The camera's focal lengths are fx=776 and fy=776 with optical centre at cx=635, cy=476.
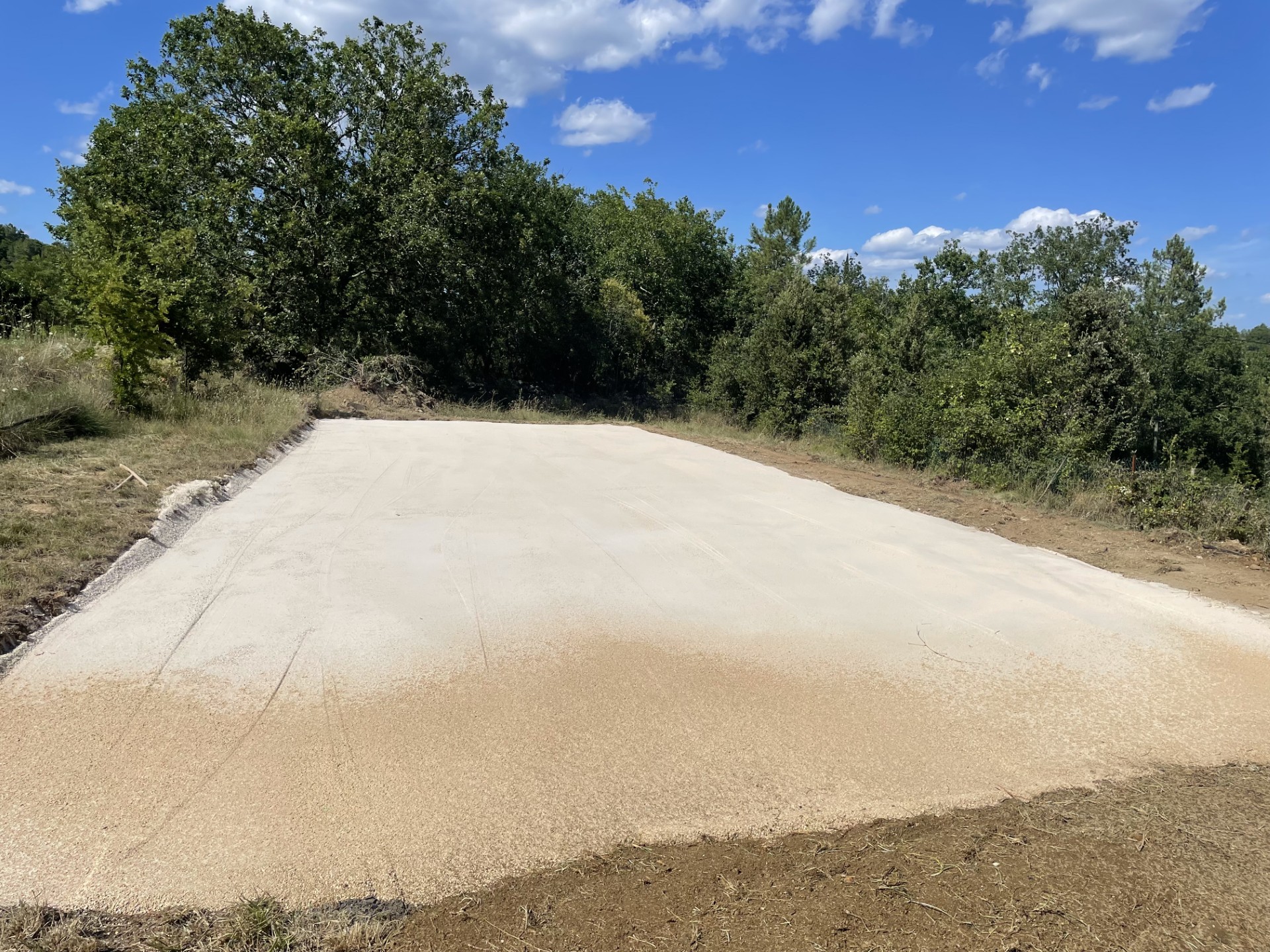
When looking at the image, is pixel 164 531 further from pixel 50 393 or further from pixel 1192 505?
pixel 1192 505

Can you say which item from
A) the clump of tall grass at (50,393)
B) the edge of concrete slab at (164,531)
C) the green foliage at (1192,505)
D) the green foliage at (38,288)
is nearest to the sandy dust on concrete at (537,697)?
the edge of concrete slab at (164,531)

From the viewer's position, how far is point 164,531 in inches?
278

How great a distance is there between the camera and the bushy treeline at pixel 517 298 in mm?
13609

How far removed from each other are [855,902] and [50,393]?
12374 millimetres

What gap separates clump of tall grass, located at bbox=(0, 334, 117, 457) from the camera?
945cm

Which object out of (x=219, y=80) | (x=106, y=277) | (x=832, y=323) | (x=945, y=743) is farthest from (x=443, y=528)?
(x=219, y=80)

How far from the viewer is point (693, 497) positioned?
A: 1011cm

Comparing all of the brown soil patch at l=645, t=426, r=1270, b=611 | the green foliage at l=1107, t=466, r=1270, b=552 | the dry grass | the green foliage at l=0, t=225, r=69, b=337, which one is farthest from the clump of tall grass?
the green foliage at l=1107, t=466, r=1270, b=552

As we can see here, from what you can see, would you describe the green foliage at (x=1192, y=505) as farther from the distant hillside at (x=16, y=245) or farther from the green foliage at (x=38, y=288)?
the distant hillside at (x=16, y=245)

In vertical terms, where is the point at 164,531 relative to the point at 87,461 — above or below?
below

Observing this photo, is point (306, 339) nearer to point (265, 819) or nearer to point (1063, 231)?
point (265, 819)

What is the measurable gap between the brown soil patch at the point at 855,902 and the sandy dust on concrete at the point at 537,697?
0.52 feet

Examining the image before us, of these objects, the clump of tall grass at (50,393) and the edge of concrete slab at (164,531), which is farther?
the clump of tall grass at (50,393)

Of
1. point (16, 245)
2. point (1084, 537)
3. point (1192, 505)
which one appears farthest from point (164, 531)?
point (16, 245)
